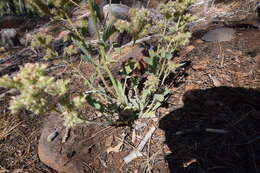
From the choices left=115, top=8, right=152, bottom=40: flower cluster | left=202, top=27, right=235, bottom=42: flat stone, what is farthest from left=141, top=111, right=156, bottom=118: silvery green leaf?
left=202, top=27, right=235, bottom=42: flat stone

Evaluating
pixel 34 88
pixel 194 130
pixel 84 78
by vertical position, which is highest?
pixel 34 88

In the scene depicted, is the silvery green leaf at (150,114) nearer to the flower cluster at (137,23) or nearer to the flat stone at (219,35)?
the flower cluster at (137,23)

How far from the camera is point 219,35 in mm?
2381

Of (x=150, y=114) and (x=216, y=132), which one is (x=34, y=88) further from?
(x=216, y=132)

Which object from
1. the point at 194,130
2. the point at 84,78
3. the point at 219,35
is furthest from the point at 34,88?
the point at 219,35

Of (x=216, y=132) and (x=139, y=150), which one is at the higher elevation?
(x=216, y=132)

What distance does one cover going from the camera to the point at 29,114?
2.24 metres

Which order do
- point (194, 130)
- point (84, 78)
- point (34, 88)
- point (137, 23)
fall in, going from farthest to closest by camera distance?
point (84, 78), point (194, 130), point (137, 23), point (34, 88)

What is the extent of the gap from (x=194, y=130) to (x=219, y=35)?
131 cm

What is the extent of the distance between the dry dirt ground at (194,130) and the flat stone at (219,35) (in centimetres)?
8

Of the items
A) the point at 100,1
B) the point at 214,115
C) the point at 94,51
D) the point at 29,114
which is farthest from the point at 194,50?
the point at 100,1

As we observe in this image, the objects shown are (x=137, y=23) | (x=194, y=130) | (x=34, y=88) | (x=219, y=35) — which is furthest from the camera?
(x=219, y=35)

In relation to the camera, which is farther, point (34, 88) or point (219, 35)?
point (219, 35)

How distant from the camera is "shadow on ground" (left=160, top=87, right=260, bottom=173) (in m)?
1.36
